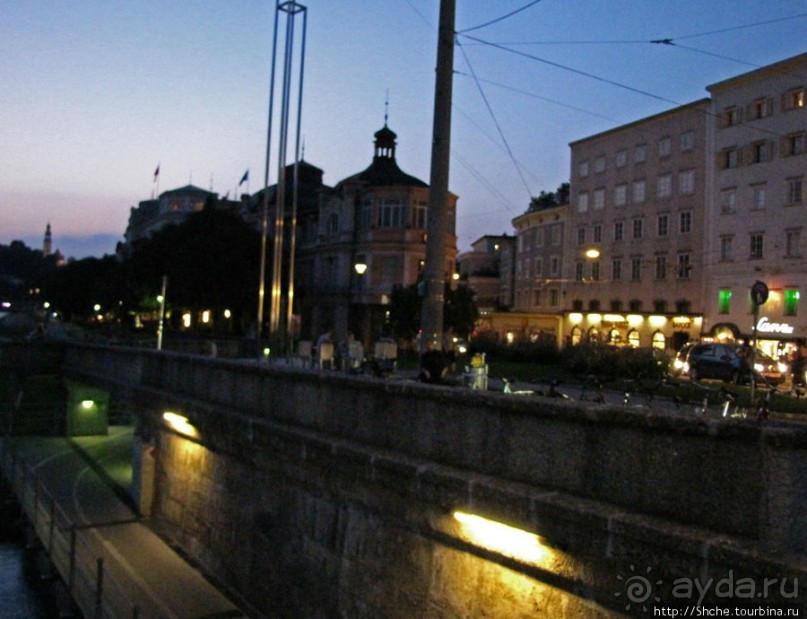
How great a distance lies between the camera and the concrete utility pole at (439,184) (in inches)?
448

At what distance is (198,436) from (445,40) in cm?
806

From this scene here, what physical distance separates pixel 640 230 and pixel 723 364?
1075 inches

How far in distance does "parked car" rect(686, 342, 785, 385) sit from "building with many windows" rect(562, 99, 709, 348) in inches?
675

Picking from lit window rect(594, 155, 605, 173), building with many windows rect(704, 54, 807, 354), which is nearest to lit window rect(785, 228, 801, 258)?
building with many windows rect(704, 54, 807, 354)

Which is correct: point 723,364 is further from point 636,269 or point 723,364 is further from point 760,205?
point 636,269

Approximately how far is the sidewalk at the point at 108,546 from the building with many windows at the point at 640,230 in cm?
3020

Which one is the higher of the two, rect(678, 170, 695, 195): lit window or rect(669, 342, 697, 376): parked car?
rect(678, 170, 695, 195): lit window

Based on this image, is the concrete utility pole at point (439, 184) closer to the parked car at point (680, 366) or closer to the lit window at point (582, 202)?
the parked car at point (680, 366)

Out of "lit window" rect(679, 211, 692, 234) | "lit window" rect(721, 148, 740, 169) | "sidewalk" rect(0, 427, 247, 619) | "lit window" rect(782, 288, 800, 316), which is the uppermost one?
"lit window" rect(721, 148, 740, 169)

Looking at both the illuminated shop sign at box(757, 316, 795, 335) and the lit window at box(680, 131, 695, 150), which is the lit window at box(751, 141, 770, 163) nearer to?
the lit window at box(680, 131, 695, 150)

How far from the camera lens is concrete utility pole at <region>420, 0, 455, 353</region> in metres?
11.4

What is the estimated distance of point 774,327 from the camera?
1610 inches

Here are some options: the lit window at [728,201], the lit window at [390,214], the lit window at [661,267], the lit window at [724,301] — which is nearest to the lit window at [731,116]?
the lit window at [728,201]

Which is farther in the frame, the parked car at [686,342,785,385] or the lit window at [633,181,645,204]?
the lit window at [633,181,645,204]
